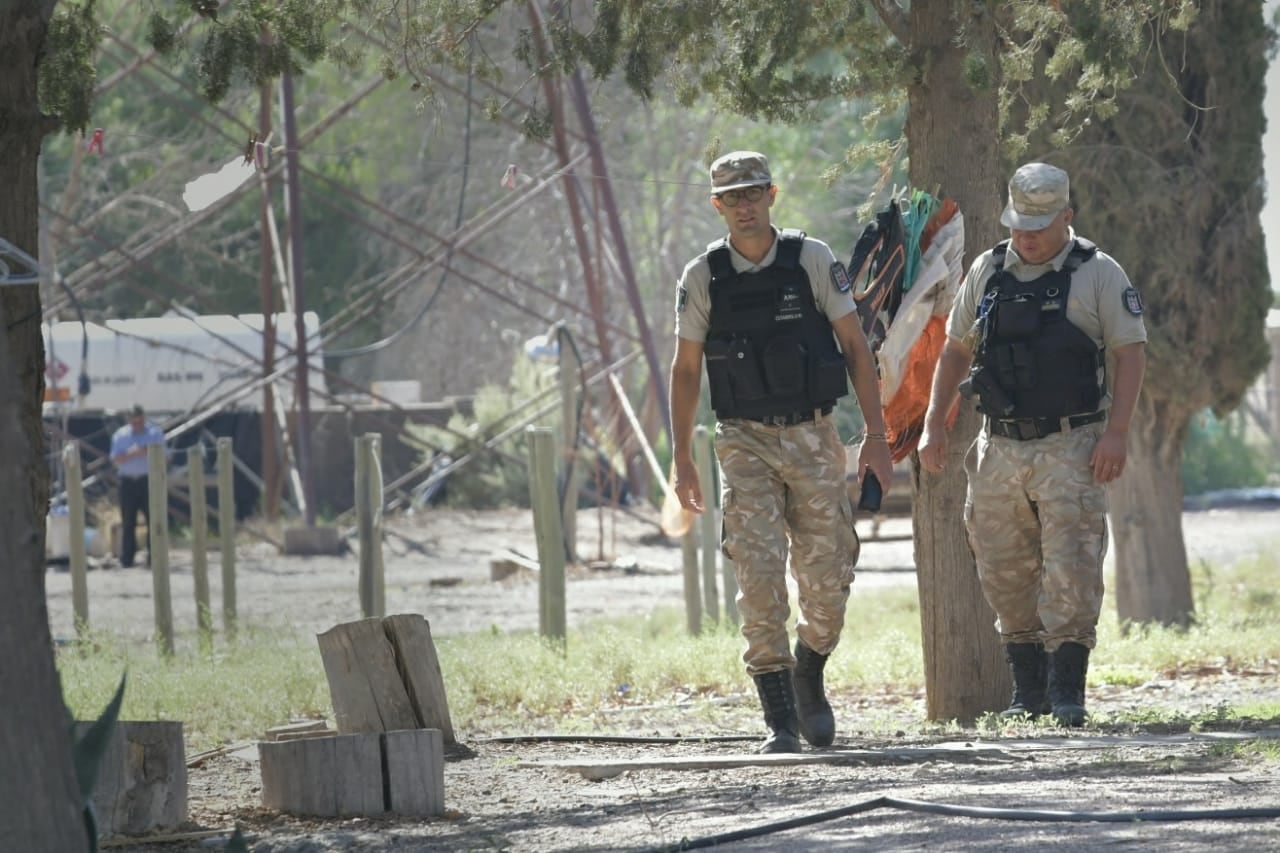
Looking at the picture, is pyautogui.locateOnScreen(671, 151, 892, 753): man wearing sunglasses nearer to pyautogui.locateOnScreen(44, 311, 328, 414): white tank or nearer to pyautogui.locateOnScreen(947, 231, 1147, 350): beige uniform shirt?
pyautogui.locateOnScreen(947, 231, 1147, 350): beige uniform shirt

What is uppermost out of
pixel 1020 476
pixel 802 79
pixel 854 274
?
pixel 802 79

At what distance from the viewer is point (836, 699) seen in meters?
9.47

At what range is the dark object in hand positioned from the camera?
6.78 meters

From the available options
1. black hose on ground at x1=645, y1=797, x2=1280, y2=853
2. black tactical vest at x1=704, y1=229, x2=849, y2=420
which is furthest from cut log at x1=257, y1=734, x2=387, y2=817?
black tactical vest at x1=704, y1=229, x2=849, y2=420

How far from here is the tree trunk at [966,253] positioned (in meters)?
7.44

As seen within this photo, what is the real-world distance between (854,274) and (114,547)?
17.1 metres

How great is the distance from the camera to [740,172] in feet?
21.6

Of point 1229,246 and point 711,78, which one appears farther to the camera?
point 1229,246

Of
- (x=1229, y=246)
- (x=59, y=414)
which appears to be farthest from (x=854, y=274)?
(x=59, y=414)

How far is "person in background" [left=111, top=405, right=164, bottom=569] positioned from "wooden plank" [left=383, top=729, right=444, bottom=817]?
15.8 metres

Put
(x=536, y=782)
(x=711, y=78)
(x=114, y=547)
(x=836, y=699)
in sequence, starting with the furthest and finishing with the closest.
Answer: (x=114, y=547)
(x=836, y=699)
(x=711, y=78)
(x=536, y=782)

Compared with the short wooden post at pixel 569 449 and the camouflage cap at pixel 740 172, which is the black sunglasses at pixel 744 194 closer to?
the camouflage cap at pixel 740 172

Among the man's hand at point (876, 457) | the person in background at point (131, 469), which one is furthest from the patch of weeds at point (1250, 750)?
the person in background at point (131, 469)

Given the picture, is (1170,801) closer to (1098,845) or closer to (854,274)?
(1098,845)
